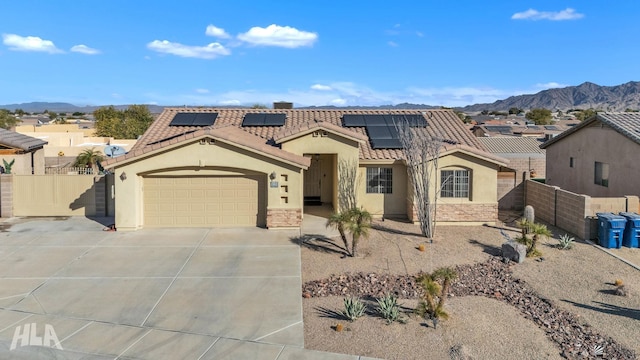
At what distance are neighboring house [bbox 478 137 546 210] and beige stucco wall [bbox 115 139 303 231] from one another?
28.6 ft

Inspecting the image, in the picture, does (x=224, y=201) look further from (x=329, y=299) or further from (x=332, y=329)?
(x=332, y=329)

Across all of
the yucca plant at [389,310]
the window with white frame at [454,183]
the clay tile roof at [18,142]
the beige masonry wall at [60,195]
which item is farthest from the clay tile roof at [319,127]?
the clay tile roof at [18,142]

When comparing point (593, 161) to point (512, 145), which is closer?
point (593, 161)

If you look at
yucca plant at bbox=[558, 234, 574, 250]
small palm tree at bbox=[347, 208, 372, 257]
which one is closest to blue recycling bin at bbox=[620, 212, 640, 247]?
yucca plant at bbox=[558, 234, 574, 250]

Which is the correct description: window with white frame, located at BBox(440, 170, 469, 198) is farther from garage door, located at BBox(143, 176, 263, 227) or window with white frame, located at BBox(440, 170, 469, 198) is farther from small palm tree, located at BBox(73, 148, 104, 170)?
small palm tree, located at BBox(73, 148, 104, 170)

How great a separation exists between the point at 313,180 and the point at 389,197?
14.0ft

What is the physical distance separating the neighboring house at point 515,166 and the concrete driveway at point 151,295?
1007 cm

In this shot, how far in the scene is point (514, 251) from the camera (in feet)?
47.5

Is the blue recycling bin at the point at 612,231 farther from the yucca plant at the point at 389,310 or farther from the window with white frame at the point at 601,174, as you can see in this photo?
the yucca plant at the point at 389,310

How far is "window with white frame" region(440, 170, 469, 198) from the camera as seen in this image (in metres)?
19.3

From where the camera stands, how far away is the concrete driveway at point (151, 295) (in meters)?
9.16

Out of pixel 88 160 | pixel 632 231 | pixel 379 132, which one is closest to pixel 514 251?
pixel 632 231

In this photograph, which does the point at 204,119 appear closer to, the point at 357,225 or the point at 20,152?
the point at 20,152

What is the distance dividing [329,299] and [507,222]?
11081mm
